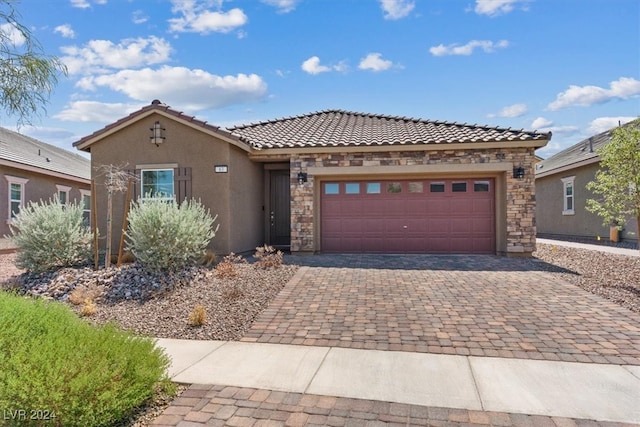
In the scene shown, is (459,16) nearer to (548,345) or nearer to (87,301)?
(548,345)

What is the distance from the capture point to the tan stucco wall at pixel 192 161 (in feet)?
34.8

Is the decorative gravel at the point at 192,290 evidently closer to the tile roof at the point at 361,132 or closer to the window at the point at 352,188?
the window at the point at 352,188

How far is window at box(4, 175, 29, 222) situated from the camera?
47.7ft

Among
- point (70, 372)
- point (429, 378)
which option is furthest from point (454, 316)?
point (70, 372)

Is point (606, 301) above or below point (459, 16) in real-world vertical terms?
below

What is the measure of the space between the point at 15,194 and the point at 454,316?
17070 millimetres

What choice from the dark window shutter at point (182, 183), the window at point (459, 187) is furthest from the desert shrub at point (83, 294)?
the window at point (459, 187)

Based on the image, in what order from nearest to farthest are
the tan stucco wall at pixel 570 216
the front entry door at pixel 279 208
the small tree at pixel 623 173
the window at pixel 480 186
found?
the small tree at pixel 623 173
the window at pixel 480 186
the front entry door at pixel 279 208
the tan stucco wall at pixel 570 216

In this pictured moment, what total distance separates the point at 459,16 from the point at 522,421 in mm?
9193

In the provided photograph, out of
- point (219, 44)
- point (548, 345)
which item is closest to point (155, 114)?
point (219, 44)

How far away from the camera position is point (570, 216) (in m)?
18.8

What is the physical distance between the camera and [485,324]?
562cm

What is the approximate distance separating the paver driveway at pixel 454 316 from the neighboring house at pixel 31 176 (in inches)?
400

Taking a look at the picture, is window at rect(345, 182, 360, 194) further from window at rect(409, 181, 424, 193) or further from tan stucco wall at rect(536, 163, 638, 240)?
tan stucco wall at rect(536, 163, 638, 240)
